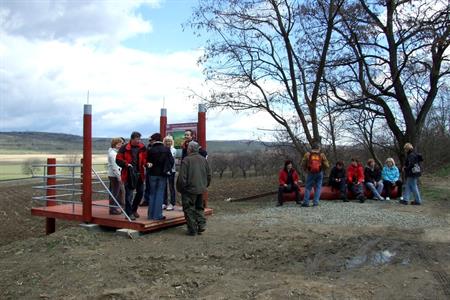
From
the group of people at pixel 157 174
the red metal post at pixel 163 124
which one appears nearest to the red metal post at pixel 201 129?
the red metal post at pixel 163 124

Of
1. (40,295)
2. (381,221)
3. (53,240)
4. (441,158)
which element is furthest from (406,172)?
(441,158)

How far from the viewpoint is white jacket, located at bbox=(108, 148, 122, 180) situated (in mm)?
9945

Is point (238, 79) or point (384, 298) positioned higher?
point (238, 79)

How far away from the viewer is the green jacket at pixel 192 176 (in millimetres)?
9266

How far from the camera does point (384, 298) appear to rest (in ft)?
18.4

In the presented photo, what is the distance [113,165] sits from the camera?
996cm

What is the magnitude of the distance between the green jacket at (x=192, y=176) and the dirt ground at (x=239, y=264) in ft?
2.90

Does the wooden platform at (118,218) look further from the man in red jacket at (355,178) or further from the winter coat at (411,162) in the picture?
the winter coat at (411,162)

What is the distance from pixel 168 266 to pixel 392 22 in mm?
12718

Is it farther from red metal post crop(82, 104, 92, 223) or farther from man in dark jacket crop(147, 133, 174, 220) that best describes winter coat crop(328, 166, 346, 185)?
red metal post crop(82, 104, 92, 223)

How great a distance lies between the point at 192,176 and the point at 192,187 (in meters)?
0.22

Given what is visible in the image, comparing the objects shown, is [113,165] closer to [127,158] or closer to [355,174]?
[127,158]

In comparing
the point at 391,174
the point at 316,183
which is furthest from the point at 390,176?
the point at 316,183

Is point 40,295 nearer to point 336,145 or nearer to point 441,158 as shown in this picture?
point 336,145
